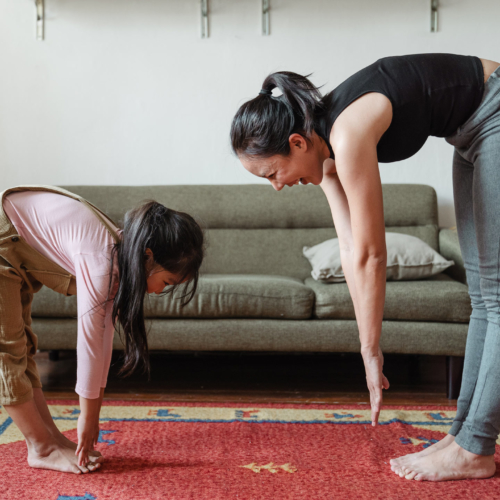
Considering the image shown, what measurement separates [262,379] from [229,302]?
427 millimetres

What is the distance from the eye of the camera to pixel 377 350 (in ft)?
3.70

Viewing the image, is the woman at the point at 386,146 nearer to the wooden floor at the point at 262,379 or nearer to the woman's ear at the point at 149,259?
the woman's ear at the point at 149,259

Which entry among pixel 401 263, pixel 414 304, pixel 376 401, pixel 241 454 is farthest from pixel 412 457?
pixel 401 263

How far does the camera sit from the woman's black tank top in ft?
3.39

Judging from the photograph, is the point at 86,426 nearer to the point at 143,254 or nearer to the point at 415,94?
the point at 143,254

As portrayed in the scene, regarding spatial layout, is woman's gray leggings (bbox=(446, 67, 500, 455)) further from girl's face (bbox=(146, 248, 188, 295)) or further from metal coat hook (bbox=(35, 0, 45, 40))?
metal coat hook (bbox=(35, 0, 45, 40))

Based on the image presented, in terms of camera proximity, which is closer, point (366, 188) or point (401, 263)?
point (366, 188)

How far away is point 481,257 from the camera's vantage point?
1138 mm

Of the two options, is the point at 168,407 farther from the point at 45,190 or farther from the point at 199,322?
the point at 45,190

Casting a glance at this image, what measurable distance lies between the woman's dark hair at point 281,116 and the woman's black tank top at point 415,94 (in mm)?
33

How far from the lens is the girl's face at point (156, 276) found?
1.18 m

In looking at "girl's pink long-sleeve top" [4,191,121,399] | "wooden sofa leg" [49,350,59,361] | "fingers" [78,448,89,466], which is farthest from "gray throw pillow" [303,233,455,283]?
"wooden sofa leg" [49,350,59,361]

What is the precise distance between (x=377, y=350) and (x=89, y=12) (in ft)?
7.52

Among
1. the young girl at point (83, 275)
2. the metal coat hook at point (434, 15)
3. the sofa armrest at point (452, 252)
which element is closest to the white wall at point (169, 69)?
the metal coat hook at point (434, 15)
